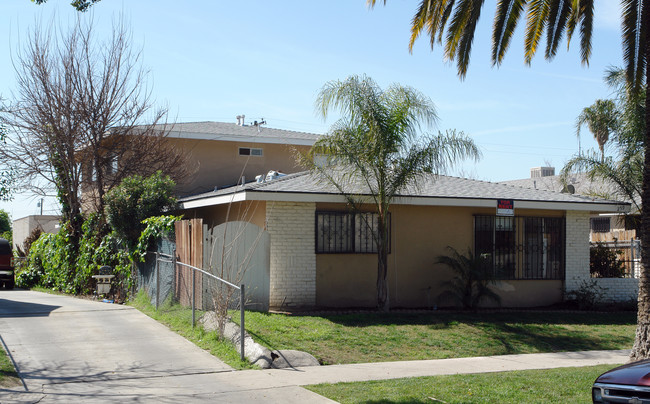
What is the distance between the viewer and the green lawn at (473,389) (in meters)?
8.15

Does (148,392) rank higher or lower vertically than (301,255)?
lower

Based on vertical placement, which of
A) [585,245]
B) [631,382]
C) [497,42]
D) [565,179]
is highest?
[497,42]

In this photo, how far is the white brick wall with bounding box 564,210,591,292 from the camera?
17.9m

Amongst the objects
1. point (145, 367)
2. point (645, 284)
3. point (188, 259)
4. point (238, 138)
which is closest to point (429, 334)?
point (645, 284)

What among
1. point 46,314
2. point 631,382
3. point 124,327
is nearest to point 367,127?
point 124,327

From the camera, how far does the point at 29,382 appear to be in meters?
8.52

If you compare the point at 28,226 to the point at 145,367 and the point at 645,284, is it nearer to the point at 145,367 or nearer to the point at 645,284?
the point at 145,367

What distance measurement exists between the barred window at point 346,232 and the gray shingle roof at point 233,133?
837 cm

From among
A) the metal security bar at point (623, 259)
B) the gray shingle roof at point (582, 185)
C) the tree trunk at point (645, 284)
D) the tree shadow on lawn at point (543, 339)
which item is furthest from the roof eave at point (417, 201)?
the tree trunk at point (645, 284)

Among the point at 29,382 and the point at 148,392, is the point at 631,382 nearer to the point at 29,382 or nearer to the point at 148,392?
the point at 148,392

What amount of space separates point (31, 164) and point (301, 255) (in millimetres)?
11519

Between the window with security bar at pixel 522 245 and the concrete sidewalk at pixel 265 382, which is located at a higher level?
the window with security bar at pixel 522 245

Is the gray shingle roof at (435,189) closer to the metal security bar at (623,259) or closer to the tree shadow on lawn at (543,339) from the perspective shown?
the metal security bar at (623,259)

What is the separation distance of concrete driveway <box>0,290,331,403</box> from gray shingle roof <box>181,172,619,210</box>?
4.06 m
